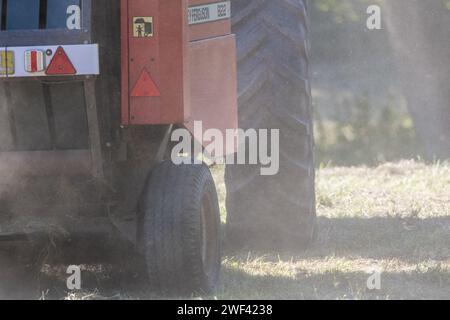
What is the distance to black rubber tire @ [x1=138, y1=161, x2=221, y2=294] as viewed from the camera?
474 cm

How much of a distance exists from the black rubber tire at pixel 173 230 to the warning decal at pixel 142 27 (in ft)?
2.00

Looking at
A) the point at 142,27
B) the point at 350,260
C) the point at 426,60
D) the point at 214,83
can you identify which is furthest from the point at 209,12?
the point at 426,60

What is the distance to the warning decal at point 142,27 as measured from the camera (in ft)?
15.3

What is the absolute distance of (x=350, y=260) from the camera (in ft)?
19.7

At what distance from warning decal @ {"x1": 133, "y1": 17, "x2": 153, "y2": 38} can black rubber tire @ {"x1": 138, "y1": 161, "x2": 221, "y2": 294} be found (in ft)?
2.00

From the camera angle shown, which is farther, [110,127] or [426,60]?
[426,60]

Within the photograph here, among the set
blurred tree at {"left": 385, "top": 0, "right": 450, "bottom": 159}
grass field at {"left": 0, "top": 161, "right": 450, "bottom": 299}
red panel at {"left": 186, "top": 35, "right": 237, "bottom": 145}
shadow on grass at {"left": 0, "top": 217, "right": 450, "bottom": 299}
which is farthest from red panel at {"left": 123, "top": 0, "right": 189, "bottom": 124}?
blurred tree at {"left": 385, "top": 0, "right": 450, "bottom": 159}

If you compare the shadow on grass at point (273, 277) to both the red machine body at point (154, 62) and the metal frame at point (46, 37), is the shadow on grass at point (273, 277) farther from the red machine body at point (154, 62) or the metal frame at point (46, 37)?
the metal frame at point (46, 37)

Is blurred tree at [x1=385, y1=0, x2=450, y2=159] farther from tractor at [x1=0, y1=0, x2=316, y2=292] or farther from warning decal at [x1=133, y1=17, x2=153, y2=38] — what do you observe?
warning decal at [x1=133, y1=17, x2=153, y2=38]

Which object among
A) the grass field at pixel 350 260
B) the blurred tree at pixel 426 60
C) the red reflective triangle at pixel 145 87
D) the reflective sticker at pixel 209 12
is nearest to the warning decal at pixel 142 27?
the red reflective triangle at pixel 145 87

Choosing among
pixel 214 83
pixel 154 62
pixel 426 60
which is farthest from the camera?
pixel 426 60

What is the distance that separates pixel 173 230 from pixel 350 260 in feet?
5.13

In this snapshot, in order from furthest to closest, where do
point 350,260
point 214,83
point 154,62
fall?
point 350,260
point 214,83
point 154,62

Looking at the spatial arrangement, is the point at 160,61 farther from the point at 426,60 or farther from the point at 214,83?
the point at 426,60
